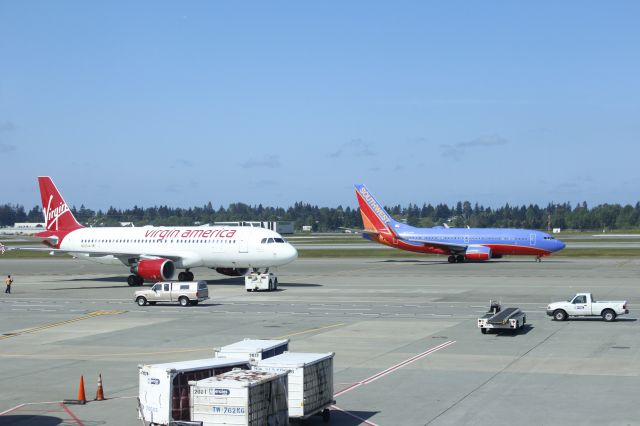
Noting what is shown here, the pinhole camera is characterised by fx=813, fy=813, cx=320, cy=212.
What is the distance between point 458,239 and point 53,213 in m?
51.9

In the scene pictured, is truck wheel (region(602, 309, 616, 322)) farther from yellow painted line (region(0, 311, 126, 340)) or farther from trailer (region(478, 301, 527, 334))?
yellow painted line (region(0, 311, 126, 340))

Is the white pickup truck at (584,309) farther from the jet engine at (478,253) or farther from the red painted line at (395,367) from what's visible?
the jet engine at (478,253)

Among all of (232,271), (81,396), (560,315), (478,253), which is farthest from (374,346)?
(478,253)

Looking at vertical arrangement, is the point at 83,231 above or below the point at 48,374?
above

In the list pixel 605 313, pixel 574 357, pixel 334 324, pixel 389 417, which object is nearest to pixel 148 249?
pixel 334 324

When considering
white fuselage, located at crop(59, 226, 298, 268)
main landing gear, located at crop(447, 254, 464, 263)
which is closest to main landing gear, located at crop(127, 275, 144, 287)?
white fuselage, located at crop(59, 226, 298, 268)

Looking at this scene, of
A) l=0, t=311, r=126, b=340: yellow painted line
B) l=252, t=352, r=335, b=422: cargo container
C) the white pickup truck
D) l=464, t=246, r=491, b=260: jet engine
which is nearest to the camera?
l=252, t=352, r=335, b=422: cargo container

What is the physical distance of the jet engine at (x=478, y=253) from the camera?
10538 cm

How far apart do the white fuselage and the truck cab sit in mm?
13912

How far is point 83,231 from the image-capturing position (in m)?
83.4

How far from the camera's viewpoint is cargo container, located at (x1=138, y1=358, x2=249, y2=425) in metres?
22.0

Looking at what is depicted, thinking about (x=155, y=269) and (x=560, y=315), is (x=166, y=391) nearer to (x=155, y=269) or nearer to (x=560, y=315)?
(x=560, y=315)

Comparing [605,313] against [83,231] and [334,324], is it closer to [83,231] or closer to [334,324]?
[334,324]

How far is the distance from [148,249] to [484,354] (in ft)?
158
